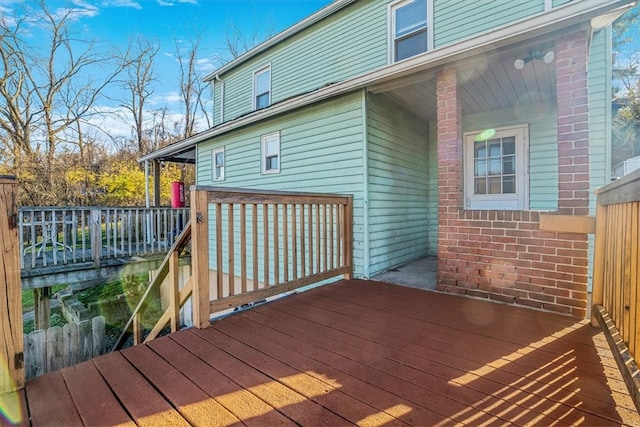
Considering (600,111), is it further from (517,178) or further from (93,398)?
(93,398)

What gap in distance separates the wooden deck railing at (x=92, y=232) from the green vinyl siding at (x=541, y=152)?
7.94 metres

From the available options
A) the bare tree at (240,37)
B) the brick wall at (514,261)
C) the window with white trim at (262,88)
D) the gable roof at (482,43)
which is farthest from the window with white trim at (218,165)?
the bare tree at (240,37)

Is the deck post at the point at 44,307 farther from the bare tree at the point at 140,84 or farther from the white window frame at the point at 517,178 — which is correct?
the bare tree at the point at 140,84

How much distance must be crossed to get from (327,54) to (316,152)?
124 inches

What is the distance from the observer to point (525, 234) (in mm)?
3180

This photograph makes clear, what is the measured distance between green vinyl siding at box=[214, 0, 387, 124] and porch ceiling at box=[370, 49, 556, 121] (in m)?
1.76

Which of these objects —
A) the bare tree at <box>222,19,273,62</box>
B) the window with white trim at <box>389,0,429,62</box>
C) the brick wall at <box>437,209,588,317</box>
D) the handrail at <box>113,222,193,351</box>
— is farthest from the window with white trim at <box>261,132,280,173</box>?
the bare tree at <box>222,19,273,62</box>

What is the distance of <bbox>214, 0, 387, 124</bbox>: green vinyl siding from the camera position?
6.38m

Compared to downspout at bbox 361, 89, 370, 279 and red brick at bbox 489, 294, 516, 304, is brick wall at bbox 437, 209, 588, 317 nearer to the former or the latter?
red brick at bbox 489, 294, 516, 304

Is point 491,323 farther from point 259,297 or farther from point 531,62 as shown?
point 531,62

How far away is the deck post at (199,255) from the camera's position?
8.35 feet

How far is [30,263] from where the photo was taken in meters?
5.80

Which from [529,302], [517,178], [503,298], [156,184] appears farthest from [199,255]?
[156,184]

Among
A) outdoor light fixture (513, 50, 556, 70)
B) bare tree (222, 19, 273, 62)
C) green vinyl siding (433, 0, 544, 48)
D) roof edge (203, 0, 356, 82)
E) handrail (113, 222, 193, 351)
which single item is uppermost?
bare tree (222, 19, 273, 62)
